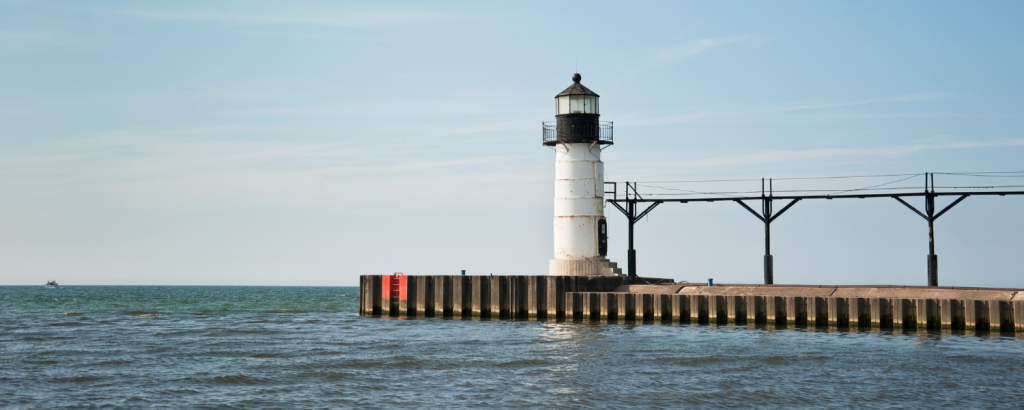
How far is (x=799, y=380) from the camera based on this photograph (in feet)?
57.3

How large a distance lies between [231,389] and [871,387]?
515 inches

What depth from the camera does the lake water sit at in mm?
15523

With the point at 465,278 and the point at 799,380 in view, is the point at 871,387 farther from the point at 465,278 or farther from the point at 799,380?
the point at 465,278

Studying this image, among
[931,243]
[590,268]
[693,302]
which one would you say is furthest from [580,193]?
[931,243]

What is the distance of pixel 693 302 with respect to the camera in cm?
2886

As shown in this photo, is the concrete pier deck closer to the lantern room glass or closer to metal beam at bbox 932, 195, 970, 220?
metal beam at bbox 932, 195, 970, 220

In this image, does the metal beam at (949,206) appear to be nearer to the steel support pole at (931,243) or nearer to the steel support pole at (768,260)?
the steel support pole at (931,243)

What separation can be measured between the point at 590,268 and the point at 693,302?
5.88 m

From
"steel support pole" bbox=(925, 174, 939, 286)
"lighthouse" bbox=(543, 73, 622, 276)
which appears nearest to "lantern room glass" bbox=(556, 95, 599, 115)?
"lighthouse" bbox=(543, 73, 622, 276)

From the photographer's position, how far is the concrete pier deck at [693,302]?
25.0 meters

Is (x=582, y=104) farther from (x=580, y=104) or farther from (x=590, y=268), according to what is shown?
(x=590, y=268)

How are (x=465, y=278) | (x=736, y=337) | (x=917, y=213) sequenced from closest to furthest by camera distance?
(x=736, y=337)
(x=917, y=213)
(x=465, y=278)

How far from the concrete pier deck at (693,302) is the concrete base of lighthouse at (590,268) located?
34.7 inches

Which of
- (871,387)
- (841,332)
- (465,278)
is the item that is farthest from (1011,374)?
(465,278)
